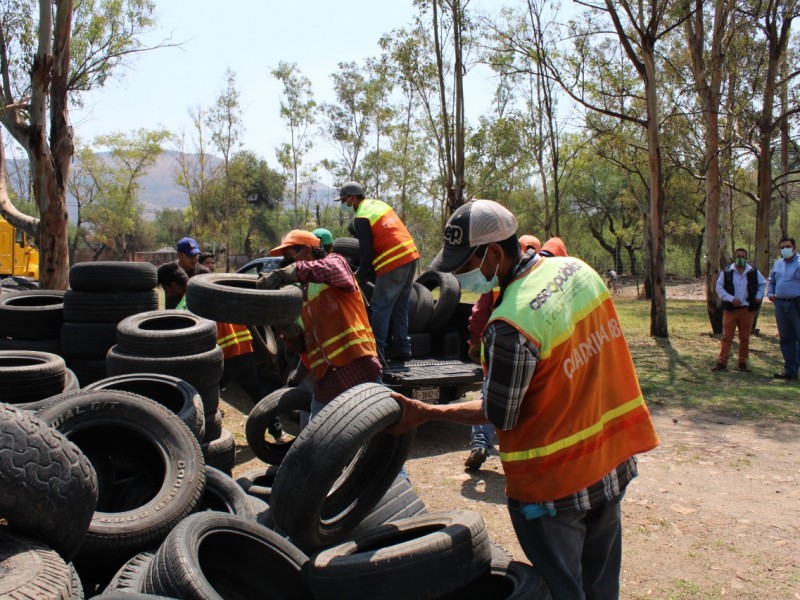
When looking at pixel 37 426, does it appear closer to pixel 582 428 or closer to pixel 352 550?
pixel 352 550

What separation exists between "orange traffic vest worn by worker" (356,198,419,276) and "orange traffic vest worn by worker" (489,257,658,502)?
4.39 meters

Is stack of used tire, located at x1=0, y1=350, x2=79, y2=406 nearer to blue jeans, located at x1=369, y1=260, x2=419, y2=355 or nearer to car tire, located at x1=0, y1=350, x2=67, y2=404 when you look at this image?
car tire, located at x1=0, y1=350, x2=67, y2=404

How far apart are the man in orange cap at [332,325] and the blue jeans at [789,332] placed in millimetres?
8591

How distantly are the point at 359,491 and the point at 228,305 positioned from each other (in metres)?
2.09

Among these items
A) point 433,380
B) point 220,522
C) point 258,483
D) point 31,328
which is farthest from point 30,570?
→ point 31,328

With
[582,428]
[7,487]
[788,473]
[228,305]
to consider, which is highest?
[228,305]

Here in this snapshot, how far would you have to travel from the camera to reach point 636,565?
428cm

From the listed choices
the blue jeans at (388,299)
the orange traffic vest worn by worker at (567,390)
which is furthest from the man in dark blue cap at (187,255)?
the orange traffic vest worn by worker at (567,390)

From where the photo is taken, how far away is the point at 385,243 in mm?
6945

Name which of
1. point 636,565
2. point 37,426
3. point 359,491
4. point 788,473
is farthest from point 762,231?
point 37,426

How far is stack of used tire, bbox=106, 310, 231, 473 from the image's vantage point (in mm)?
5633

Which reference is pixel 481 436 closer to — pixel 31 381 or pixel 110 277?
pixel 31 381

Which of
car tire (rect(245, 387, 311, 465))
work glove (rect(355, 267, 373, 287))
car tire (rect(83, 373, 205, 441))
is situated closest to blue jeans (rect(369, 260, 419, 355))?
work glove (rect(355, 267, 373, 287))

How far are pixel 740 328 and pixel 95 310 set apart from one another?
395 inches
